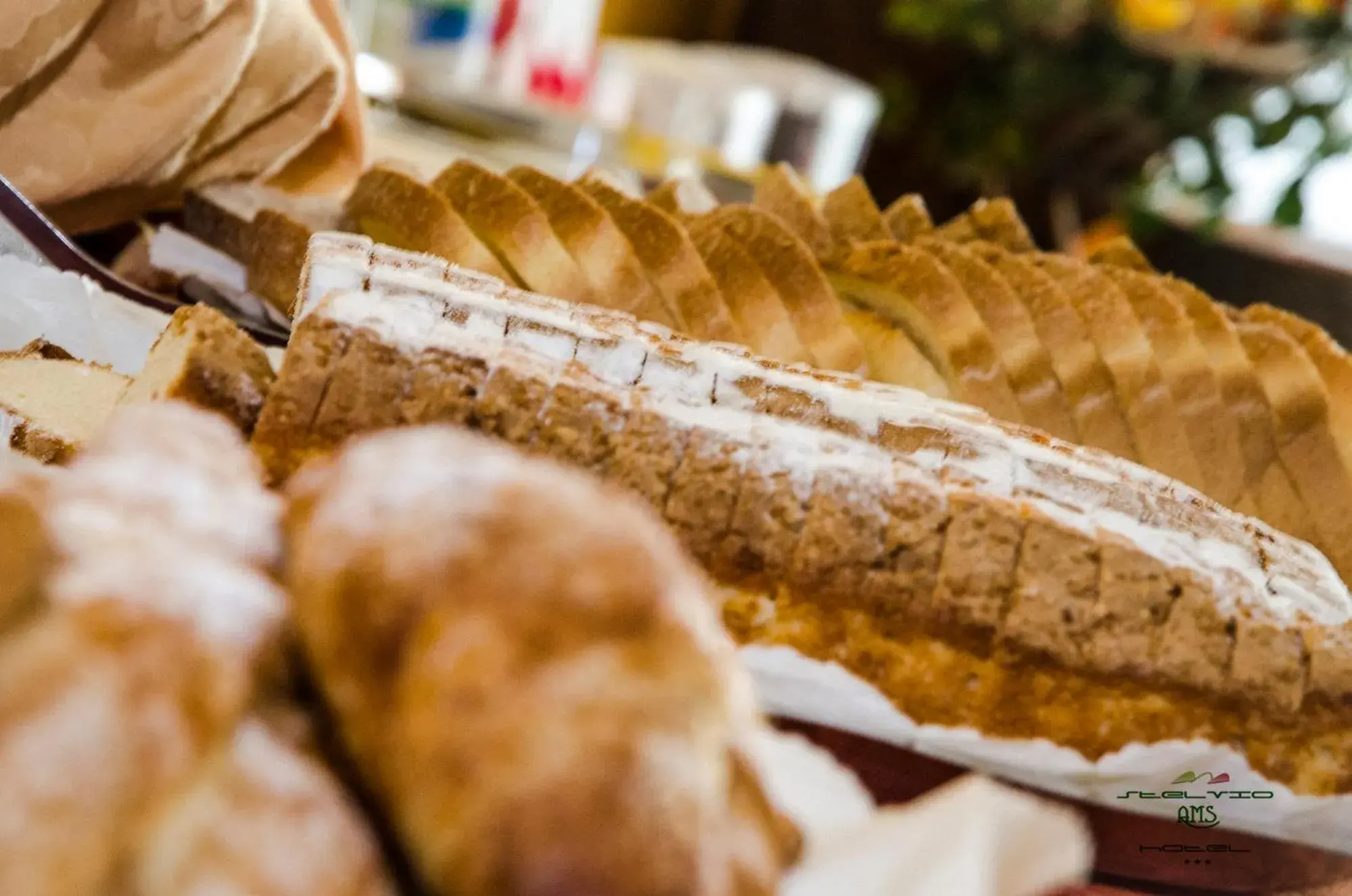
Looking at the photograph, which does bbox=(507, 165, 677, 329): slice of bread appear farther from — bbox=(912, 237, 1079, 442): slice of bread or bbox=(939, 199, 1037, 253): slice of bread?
bbox=(939, 199, 1037, 253): slice of bread

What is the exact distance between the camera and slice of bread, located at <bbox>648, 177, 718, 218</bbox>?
7.48 ft

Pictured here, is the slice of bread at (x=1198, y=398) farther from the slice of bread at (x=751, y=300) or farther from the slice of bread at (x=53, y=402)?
the slice of bread at (x=53, y=402)

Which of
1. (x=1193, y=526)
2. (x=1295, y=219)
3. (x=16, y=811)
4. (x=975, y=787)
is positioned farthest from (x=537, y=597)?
(x=1295, y=219)

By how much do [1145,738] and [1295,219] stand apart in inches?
191

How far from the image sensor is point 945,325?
1.95 metres

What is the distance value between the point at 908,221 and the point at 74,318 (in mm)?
1729

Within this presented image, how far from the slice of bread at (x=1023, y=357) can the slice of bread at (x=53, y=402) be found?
1.50 metres

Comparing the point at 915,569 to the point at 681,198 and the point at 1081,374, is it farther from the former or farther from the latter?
the point at 681,198

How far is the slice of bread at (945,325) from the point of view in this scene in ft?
6.33

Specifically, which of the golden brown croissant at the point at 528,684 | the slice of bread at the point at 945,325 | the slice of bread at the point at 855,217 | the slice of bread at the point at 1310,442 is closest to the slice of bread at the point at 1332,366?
the slice of bread at the point at 1310,442

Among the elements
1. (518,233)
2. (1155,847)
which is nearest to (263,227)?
(518,233)

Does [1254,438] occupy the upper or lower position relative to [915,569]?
lower

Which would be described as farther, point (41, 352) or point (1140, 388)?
point (1140, 388)

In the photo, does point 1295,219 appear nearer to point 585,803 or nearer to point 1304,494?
point 1304,494
